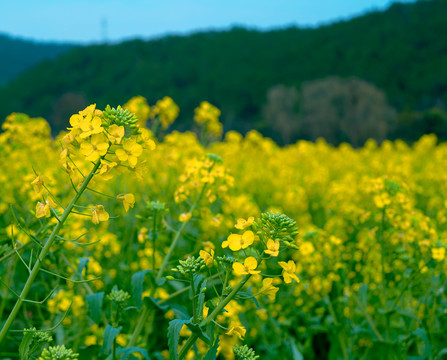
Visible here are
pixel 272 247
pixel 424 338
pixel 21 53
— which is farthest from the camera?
pixel 21 53

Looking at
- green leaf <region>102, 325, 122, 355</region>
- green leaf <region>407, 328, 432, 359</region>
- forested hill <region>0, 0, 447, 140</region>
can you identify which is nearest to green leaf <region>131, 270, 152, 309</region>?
green leaf <region>102, 325, 122, 355</region>

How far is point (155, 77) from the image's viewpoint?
54250mm

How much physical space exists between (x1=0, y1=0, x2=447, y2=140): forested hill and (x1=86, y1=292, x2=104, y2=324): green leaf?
113 feet

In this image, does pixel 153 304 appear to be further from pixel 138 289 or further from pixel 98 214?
pixel 98 214

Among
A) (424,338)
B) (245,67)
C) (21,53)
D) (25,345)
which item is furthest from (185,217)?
(21,53)

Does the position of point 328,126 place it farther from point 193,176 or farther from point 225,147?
point 193,176

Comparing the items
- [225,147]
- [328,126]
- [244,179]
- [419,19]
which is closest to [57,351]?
[244,179]

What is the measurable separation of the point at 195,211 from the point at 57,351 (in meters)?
1.42

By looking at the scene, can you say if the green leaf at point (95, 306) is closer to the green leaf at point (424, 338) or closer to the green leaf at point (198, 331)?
the green leaf at point (198, 331)

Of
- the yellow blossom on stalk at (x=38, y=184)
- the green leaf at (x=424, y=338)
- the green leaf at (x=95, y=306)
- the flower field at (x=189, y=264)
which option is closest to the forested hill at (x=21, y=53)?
the flower field at (x=189, y=264)

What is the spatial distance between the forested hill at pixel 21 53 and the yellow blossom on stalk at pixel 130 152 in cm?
7676

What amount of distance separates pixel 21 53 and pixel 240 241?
281 ft

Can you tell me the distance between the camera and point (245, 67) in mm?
53375

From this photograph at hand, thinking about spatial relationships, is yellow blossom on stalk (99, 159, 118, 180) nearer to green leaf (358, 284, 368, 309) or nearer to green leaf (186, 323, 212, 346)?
green leaf (186, 323, 212, 346)
